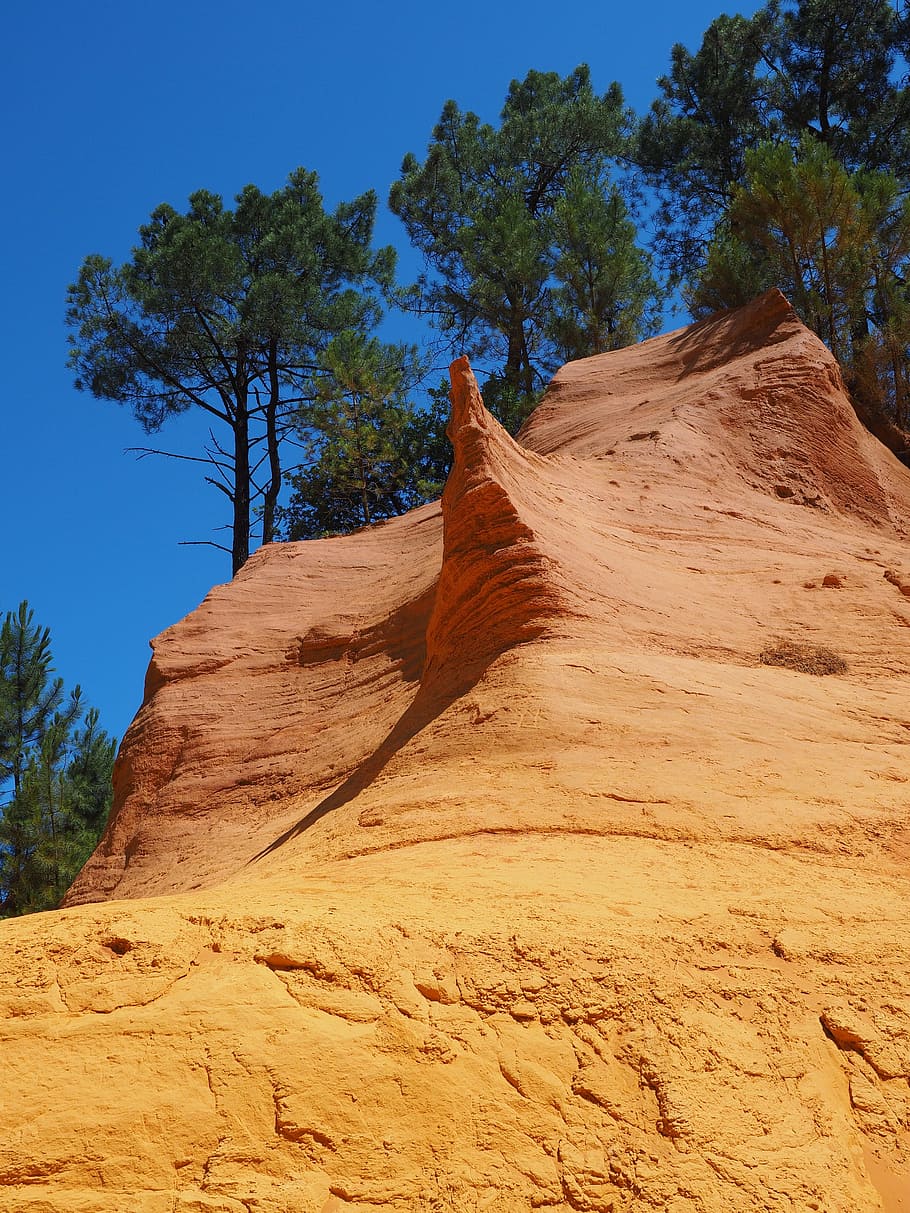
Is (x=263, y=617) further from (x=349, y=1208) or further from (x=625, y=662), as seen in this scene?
(x=349, y=1208)

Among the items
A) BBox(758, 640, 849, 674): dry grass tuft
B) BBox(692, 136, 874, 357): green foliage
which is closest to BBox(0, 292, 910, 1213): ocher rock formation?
BBox(758, 640, 849, 674): dry grass tuft

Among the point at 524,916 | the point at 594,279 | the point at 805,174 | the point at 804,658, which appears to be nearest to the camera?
the point at 524,916

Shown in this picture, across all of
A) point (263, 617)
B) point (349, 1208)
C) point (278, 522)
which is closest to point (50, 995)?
point (349, 1208)

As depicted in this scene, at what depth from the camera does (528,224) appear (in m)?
21.2

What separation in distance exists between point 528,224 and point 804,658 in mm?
16559

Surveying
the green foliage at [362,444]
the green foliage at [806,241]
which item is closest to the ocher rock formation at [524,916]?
the green foliage at [806,241]

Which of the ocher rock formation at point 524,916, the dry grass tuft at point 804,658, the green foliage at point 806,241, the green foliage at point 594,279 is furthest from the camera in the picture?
the green foliage at point 594,279

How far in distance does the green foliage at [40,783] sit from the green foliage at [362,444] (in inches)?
202

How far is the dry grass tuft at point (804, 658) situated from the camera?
6.49 meters

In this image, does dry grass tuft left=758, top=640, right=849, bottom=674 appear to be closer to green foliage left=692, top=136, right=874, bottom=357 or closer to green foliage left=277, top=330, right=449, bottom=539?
green foliage left=692, top=136, right=874, bottom=357

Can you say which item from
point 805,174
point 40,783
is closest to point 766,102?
point 805,174

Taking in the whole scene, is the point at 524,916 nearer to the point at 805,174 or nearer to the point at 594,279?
the point at 805,174

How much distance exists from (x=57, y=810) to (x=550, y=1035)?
15157 millimetres

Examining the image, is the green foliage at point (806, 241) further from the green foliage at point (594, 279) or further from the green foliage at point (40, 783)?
the green foliage at point (40, 783)
